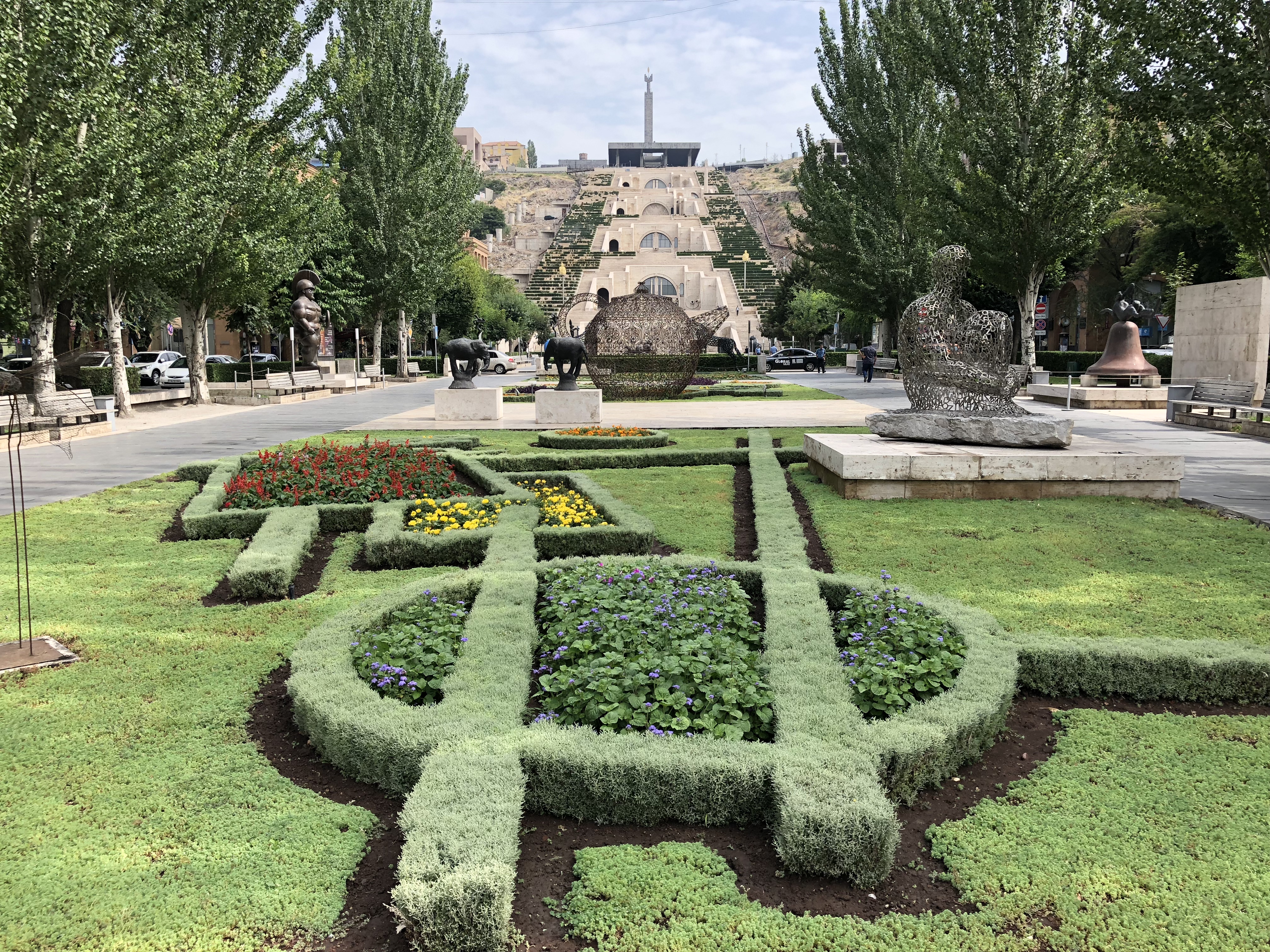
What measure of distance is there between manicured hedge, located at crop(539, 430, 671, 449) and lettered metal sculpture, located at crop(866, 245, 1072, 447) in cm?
386

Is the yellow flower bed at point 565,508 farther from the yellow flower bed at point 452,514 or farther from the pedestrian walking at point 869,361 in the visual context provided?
the pedestrian walking at point 869,361

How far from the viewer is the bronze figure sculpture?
2934 cm

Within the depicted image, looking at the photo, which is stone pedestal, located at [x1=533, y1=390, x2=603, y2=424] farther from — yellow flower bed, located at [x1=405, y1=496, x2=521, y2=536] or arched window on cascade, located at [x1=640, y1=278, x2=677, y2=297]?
arched window on cascade, located at [x1=640, y1=278, x2=677, y2=297]

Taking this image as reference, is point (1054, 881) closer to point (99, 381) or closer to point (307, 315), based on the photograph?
point (99, 381)

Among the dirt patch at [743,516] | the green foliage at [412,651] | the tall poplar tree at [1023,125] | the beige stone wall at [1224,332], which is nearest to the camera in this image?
the green foliage at [412,651]

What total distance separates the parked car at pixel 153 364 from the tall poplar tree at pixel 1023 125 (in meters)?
28.4

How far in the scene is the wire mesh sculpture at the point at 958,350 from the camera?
394 inches

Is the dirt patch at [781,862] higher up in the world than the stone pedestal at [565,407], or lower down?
lower down

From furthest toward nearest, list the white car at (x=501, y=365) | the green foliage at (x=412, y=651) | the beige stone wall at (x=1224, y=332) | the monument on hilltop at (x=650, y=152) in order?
the monument on hilltop at (x=650, y=152) < the white car at (x=501, y=365) < the beige stone wall at (x=1224, y=332) < the green foliage at (x=412, y=651)

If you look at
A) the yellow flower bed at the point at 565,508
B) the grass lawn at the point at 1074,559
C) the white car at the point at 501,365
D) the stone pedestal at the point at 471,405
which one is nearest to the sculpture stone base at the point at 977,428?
the grass lawn at the point at 1074,559

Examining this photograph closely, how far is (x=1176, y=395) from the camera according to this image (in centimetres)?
1877

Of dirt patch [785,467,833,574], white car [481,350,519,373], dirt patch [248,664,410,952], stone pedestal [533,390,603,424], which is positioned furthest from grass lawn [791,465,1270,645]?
white car [481,350,519,373]

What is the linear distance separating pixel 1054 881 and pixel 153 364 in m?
37.2

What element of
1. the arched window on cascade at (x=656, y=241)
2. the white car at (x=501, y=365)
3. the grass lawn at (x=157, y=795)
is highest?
the arched window on cascade at (x=656, y=241)
